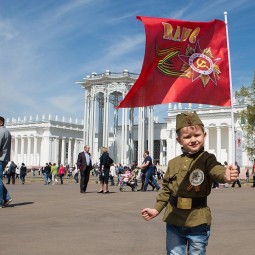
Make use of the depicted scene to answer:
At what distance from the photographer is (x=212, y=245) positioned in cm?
612

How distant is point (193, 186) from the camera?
3570mm

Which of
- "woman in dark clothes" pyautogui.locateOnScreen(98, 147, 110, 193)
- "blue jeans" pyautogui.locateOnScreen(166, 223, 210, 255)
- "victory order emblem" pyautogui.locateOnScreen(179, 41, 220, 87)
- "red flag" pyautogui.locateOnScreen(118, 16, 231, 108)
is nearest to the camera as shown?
"blue jeans" pyautogui.locateOnScreen(166, 223, 210, 255)

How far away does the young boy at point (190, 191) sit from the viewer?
140 inches

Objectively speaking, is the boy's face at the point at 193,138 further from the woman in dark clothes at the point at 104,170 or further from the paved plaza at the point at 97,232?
the woman in dark clothes at the point at 104,170

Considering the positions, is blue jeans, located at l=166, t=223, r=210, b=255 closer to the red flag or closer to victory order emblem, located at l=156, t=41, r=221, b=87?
the red flag

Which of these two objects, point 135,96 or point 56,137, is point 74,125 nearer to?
point 56,137

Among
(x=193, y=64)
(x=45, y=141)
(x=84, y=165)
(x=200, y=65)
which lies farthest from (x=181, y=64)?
(x=45, y=141)

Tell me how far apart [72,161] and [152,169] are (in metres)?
91.6

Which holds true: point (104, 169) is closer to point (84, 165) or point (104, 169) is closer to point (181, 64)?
point (84, 165)

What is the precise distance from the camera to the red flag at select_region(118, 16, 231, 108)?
7.57 metres

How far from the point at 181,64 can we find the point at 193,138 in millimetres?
4698

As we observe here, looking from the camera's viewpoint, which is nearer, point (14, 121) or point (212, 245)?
point (212, 245)

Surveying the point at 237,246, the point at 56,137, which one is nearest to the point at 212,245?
the point at 237,246

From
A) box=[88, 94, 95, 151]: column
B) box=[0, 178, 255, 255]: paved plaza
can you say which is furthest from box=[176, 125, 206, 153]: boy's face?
box=[88, 94, 95, 151]: column
